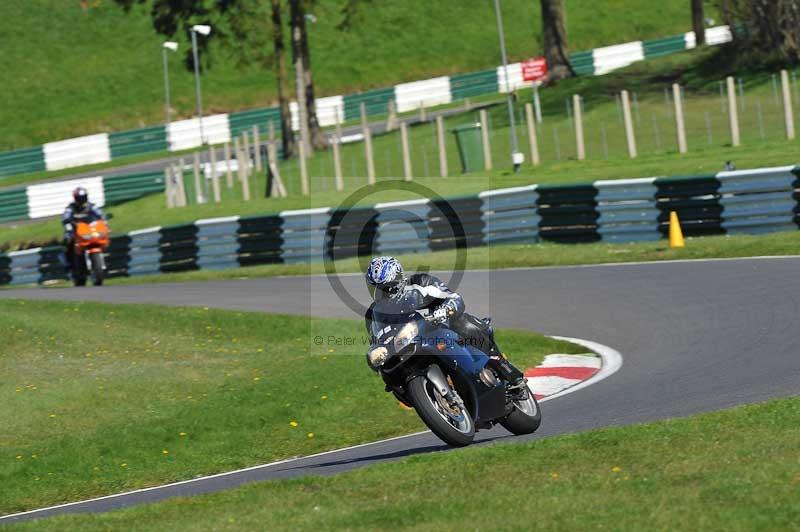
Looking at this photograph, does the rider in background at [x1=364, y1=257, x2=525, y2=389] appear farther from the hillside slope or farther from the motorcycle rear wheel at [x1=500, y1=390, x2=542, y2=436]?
the hillside slope

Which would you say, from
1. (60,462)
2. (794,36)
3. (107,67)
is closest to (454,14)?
(107,67)

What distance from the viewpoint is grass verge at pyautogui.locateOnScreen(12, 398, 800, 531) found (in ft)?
23.6

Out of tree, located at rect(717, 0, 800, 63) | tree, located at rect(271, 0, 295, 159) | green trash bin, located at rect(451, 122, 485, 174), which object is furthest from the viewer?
tree, located at rect(271, 0, 295, 159)

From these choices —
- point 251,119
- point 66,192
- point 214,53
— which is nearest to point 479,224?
point 66,192

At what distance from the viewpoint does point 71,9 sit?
72188 mm

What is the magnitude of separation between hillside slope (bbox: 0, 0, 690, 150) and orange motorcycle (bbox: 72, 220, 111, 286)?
120 feet

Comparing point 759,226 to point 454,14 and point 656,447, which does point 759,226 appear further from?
point 454,14

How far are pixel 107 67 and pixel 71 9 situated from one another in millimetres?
5391

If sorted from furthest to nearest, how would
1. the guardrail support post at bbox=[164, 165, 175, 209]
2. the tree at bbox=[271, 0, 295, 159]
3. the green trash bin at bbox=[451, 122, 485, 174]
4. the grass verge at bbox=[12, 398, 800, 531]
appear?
the tree at bbox=[271, 0, 295, 159]
the guardrail support post at bbox=[164, 165, 175, 209]
the green trash bin at bbox=[451, 122, 485, 174]
the grass verge at bbox=[12, 398, 800, 531]

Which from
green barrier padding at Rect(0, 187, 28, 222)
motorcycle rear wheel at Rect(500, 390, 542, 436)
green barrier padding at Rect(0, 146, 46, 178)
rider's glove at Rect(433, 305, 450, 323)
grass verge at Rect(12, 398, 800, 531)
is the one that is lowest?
grass verge at Rect(12, 398, 800, 531)

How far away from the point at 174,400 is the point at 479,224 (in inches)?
495

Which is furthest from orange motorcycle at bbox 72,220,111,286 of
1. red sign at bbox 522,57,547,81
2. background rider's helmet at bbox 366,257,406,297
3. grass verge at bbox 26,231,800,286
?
red sign at bbox 522,57,547,81

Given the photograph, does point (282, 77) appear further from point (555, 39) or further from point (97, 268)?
point (97, 268)

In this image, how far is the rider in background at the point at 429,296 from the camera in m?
9.78
